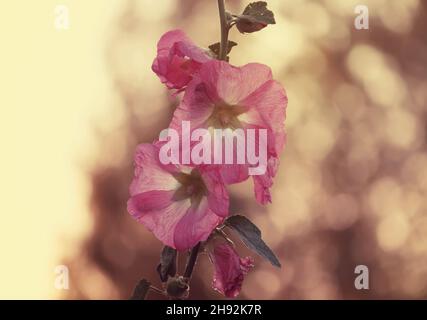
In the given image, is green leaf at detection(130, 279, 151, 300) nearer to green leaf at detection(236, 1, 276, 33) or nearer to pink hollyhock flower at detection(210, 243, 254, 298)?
pink hollyhock flower at detection(210, 243, 254, 298)

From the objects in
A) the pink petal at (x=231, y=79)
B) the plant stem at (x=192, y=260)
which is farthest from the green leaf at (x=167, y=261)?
the pink petal at (x=231, y=79)

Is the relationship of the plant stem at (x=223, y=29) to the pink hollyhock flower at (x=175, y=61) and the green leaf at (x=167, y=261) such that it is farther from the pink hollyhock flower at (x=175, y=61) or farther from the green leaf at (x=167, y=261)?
the green leaf at (x=167, y=261)

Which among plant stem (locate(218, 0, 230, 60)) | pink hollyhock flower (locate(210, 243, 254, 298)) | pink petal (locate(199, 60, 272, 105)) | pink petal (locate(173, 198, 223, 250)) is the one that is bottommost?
pink hollyhock flower (locate(210, 243, 254, 298))

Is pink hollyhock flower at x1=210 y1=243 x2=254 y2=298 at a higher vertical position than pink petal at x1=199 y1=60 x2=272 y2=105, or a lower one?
lower

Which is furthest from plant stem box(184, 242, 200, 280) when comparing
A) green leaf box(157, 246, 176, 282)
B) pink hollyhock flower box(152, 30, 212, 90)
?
pink hollyhock flower box(152, 30, 212, 90)
